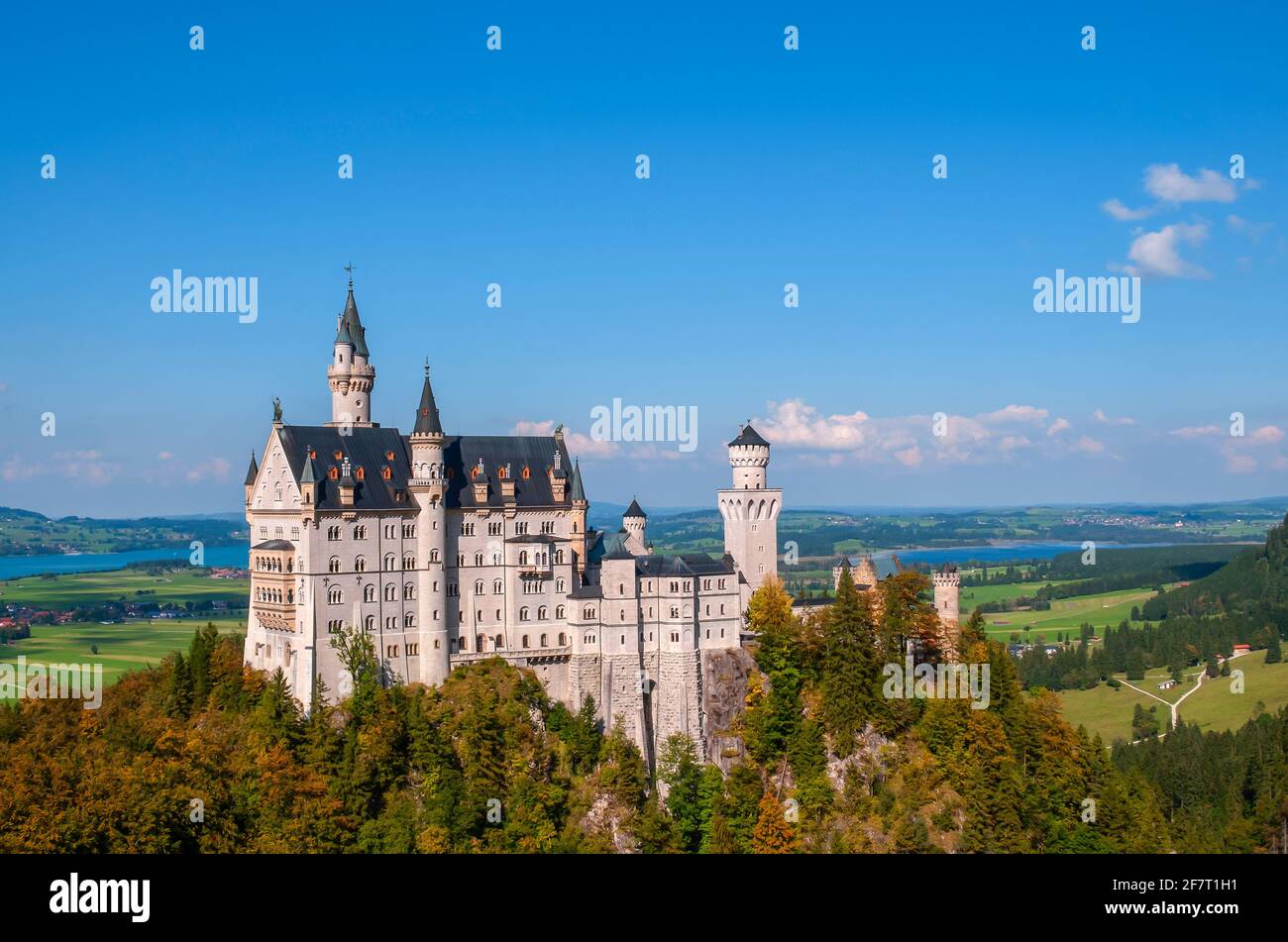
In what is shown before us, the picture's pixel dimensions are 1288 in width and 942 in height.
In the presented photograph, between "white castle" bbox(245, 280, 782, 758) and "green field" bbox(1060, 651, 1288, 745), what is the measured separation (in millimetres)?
71898

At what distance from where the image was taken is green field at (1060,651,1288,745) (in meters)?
144

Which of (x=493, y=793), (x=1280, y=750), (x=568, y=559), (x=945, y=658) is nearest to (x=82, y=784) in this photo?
(x=493, y=793)

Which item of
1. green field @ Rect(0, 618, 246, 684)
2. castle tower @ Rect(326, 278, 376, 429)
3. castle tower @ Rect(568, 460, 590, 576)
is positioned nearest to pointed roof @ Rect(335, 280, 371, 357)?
castle tower @ Rect(326, 278, 376, 429)

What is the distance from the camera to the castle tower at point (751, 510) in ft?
310

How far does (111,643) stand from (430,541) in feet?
331

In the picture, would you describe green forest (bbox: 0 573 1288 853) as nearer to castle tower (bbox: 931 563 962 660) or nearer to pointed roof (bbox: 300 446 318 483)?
castle tower (bbox: 931 563 962 660)

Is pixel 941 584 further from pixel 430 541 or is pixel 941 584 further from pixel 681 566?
pixel 430 541

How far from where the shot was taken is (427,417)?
269 feet

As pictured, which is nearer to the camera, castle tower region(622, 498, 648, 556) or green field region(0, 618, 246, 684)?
castle tower region(622, 498, 648, 556)

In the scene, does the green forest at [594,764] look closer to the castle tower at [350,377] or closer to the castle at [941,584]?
the castle at [941,584]

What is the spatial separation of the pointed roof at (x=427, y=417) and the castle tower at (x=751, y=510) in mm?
23542

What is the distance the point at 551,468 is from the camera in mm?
88812

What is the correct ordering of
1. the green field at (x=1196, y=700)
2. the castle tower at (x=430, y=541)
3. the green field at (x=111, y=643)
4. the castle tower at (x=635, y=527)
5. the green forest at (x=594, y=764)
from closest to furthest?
the green forest at (x=594, y=764) < the castle tower at (x=430, y=541) < the castle tower at (x=635, y=527) < the green field at (x=1196, y=700) < the green field at (x=111, y=643)

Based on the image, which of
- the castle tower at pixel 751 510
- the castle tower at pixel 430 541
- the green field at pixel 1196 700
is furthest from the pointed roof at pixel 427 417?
the green field at pixel 1196 700
